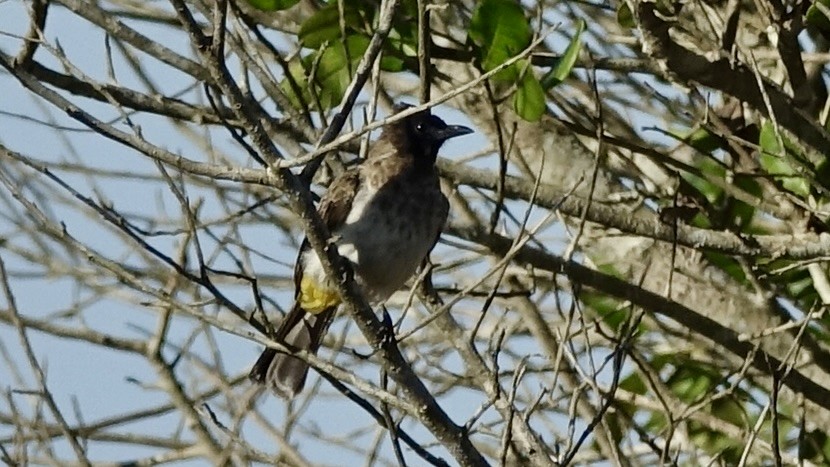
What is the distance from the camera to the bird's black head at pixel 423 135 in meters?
5.00

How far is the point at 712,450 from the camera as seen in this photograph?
5.30 meters

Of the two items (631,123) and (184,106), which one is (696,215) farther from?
(184,106)

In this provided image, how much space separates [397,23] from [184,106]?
70 centimetres

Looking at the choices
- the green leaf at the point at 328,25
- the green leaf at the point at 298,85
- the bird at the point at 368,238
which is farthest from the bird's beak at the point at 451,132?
the green leaf at the point at 328,25

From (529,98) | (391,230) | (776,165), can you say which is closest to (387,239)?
(391,230)

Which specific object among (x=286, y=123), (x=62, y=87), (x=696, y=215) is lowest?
(x=696, y=215)

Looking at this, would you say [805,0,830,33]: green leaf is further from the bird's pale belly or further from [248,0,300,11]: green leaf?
[248,0,300,11]: green leaf

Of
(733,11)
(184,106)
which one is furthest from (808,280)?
(184,106)

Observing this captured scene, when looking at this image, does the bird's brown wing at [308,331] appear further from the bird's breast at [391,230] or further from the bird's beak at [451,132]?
the bird's beak at [451,132]

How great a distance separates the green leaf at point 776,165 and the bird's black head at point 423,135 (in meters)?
1.04

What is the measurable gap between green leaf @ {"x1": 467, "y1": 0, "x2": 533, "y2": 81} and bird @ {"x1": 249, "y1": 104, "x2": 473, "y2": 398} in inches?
17.0

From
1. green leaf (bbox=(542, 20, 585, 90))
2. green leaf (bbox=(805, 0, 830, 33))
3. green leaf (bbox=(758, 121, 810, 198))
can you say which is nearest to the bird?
green leaf (bbox=(542, 20, 585, 90))

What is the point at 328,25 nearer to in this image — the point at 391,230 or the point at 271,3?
the point at 271,3

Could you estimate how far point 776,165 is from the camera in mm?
4457
